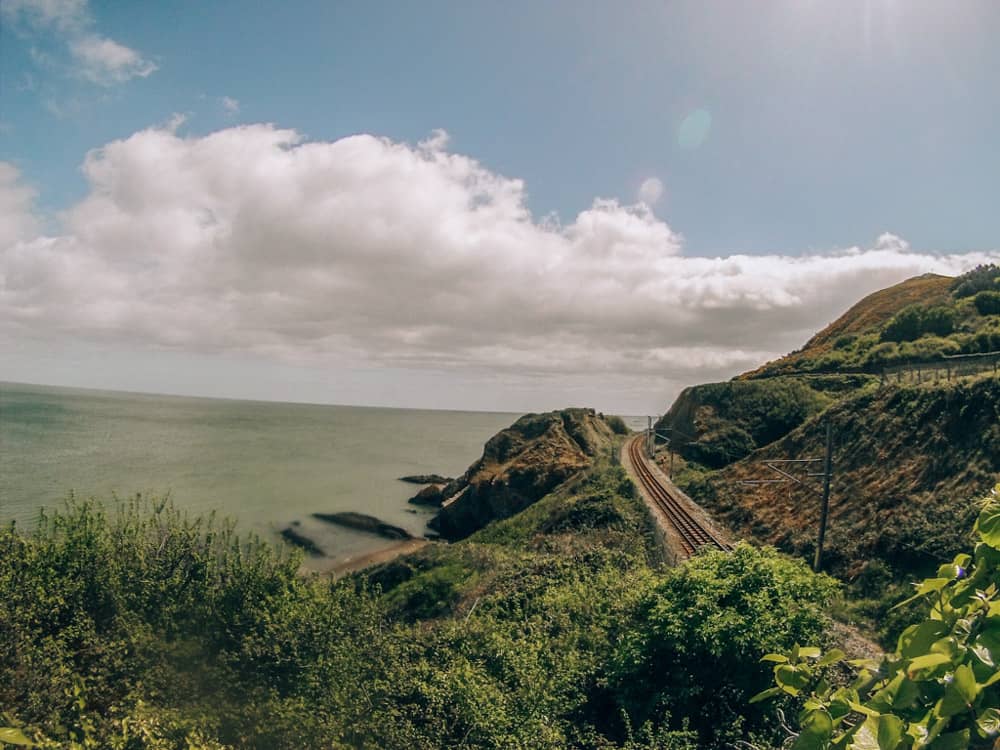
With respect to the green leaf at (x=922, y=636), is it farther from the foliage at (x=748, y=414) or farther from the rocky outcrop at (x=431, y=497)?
the rocky outcrop at (x=431, y=497)

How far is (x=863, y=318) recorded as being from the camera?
8769 cm

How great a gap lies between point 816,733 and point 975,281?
8524 centimetres

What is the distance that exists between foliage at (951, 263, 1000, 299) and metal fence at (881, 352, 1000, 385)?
3564 centimetres

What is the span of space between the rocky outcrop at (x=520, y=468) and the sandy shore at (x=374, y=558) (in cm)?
675

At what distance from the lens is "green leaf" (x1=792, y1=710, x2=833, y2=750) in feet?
5.53

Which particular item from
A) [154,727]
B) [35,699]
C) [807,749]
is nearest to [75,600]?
[35,699]

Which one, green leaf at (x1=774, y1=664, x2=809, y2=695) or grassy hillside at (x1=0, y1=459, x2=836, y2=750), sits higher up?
green leaf at (x1=774, y1=664, x2=809, y2=695)

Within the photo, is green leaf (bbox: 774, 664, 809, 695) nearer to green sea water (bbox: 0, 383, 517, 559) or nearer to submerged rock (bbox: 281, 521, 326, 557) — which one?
green sea water (bbox: 0, 383, 517, 559)

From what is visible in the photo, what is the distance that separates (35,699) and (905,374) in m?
46.5

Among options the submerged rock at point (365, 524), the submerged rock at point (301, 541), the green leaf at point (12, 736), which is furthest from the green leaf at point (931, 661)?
the submerged rock at point (365, 524)

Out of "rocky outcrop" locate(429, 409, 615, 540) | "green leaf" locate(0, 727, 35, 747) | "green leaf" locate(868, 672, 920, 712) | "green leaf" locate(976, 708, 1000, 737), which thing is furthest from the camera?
"rocky outcrop" locate(429, 409, 615, 540)

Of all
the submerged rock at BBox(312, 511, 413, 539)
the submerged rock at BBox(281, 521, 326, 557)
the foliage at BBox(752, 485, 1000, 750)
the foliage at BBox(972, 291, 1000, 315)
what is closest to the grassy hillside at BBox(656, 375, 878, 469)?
the foliage at BBox(972, 291, 1000, 315)

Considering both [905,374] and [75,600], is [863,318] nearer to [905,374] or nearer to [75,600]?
[905,374]

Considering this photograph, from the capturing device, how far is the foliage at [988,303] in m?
57.2
